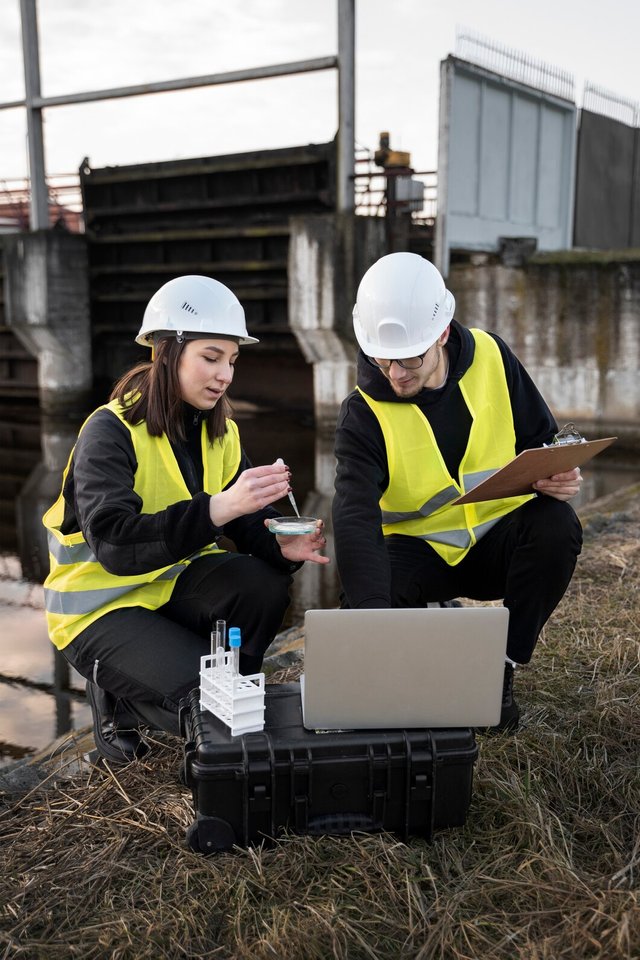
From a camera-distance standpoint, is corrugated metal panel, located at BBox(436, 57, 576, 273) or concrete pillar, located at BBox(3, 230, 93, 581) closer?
corrugated metal panel, located at BBox(436, 57, 576, 273)

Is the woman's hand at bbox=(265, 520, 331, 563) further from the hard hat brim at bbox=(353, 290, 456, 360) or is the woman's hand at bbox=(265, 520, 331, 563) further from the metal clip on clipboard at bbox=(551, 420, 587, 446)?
the metal clip on clipboard at bbox=(551, 420, 587, 446)

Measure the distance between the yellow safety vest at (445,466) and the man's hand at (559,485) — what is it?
0.55ft

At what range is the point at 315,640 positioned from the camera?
165cm

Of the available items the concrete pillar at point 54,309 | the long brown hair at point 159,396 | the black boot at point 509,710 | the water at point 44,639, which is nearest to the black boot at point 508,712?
the black boot at point 509,710

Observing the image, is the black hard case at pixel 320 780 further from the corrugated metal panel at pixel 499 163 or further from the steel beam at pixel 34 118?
the steel beam at pixel 34 118

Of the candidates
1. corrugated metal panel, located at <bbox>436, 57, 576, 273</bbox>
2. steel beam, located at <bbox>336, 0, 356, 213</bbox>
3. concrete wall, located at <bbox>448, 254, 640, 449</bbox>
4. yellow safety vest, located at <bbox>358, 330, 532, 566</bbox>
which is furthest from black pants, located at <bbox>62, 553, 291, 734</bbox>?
steel beam, located at <bbox>336, 0, 356, 213</bbox>

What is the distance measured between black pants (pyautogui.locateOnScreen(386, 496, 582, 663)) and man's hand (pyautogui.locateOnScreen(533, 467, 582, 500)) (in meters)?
0.04

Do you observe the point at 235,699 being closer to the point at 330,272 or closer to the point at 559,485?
the point at 559,485

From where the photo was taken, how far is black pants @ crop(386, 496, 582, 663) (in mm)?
2256

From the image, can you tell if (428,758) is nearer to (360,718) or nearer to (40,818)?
(360,718)

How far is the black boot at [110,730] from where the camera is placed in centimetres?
228

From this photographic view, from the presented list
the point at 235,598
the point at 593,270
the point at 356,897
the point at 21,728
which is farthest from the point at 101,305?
the point at 356,897

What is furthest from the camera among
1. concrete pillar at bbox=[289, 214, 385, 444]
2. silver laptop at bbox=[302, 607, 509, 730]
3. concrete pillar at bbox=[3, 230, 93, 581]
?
concrete pillar at bbox=[3, 230, 93, 581]

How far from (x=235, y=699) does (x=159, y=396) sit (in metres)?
0.86
